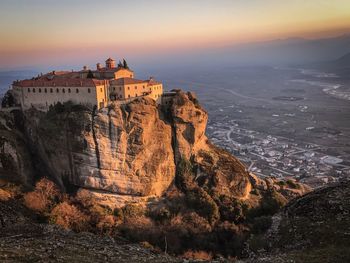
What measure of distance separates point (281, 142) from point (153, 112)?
92.2 metres

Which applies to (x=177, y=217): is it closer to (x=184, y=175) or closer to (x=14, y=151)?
(x=184, y=175)

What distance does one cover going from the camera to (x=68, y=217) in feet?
147

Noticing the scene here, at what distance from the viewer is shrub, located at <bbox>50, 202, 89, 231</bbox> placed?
142 feet

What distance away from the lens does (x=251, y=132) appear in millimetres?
156250

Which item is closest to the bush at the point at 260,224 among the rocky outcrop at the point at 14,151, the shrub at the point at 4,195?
the shrub at the point at 4,195

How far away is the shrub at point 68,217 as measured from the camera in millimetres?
43344

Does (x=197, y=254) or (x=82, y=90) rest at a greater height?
(x=82, y=90)

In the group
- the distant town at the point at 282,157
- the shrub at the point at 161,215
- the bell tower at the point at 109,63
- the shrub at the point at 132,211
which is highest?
the bell tower at the point at 109,63

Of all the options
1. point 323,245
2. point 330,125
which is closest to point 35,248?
point 323,245

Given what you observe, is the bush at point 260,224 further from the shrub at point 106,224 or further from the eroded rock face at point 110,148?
the shrub at point 106,224

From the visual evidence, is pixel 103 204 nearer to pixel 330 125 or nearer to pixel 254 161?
pixel 254 161

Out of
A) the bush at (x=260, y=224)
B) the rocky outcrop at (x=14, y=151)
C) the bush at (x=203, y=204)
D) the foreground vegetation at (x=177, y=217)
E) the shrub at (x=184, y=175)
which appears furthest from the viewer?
the shrub at (x=184, y=175)

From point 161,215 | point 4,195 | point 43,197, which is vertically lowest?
point 161,215

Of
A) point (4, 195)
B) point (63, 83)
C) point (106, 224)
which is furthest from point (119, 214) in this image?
point (63, 83)
